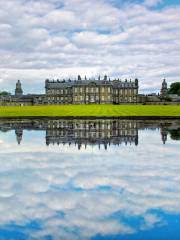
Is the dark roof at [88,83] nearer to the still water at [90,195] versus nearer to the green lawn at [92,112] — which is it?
the green lawn at [92,112]

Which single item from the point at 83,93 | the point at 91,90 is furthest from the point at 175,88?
the point at 83,93

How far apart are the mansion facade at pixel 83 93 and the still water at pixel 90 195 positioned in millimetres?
120399

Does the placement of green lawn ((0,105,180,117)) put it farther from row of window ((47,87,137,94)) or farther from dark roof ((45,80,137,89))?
dark roof ((45,80,137,89))

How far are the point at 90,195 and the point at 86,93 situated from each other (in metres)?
128

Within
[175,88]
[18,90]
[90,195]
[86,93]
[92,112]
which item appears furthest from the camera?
[18,90]

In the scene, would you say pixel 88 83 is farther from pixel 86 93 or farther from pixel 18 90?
pixel 18 90

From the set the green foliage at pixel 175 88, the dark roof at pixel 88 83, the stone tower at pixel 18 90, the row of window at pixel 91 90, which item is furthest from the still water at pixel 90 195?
the stone tower at pixel 18 90

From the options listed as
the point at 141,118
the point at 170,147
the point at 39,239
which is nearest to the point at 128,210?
the point at 39,239

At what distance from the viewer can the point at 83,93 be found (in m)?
136

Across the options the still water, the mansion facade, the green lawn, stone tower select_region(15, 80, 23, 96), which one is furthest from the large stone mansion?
the still water

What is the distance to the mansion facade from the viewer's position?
5359 inches

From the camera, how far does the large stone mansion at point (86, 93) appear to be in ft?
446

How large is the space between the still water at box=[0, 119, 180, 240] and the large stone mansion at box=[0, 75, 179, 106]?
388ft

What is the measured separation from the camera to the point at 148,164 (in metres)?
12.6
